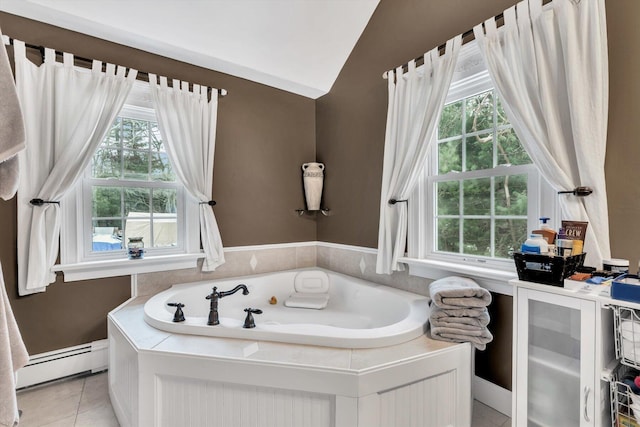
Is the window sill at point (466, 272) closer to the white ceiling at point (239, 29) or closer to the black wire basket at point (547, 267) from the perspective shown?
the black wire basket at point (547, 267)

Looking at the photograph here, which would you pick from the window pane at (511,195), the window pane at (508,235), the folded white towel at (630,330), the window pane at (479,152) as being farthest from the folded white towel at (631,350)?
the window pane at (479,152)

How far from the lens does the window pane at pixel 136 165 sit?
2.45m

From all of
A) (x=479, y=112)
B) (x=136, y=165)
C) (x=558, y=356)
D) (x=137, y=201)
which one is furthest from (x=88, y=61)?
(x=558, y=356)

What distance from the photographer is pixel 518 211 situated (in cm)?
183

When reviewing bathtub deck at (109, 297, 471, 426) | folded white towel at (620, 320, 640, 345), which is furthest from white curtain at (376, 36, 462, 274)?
folded white towel at (620, 320, 640, 345)

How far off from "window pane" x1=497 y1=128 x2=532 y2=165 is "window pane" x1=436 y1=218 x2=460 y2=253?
51cm

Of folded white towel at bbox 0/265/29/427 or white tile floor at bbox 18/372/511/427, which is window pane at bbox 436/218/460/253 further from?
folded white towel at bbox 0/265/29/427

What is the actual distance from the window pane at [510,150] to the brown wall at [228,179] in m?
1.90

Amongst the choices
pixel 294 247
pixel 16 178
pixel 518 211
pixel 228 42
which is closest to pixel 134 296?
pixel 294 247

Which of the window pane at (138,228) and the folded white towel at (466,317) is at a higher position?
the window pane at (138,228)

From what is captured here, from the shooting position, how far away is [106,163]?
7.77 feet

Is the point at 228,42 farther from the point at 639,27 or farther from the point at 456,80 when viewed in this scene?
the point at 639,27

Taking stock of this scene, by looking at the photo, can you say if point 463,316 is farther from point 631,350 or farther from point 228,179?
point 228,179

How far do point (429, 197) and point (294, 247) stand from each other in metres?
1.51
